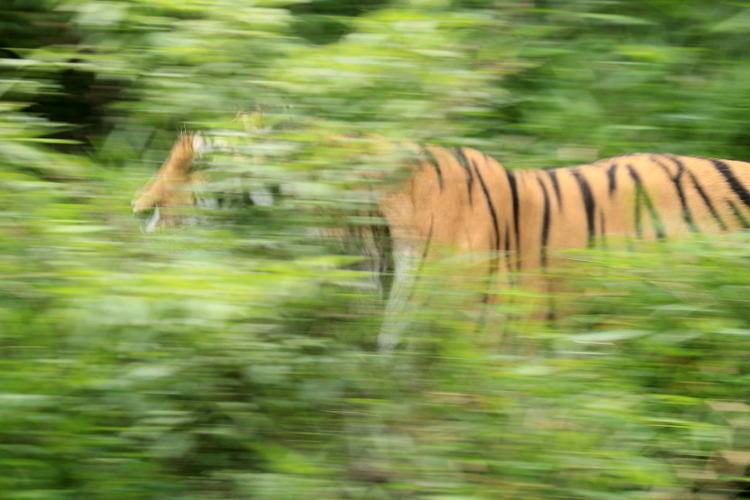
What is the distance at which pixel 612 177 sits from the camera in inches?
Answer: 108

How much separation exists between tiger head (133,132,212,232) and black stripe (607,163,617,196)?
1.46m

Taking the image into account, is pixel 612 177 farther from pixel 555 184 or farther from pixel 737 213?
pixel 737 213

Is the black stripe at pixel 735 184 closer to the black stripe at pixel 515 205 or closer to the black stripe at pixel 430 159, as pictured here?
the black stripe at pixel 515 205

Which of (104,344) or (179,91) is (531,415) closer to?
(104,344)

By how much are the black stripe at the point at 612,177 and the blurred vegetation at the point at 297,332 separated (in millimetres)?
719

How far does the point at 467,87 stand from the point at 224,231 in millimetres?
664

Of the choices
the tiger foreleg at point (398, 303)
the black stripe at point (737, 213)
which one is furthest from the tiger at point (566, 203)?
the tiger foreleg at point (398, 303)

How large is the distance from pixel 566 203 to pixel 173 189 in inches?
55.6

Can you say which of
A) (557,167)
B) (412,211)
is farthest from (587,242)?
(412,211)

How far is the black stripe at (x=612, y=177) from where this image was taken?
2695 mm

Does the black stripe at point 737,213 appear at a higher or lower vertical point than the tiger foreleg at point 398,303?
lower

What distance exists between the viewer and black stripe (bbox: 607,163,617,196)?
270 centimetres

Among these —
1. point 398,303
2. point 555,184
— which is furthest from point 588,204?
point 398,303

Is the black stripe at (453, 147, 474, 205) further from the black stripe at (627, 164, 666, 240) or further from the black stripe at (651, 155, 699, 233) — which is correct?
the black stripe at (651, 155, 699, 233)
